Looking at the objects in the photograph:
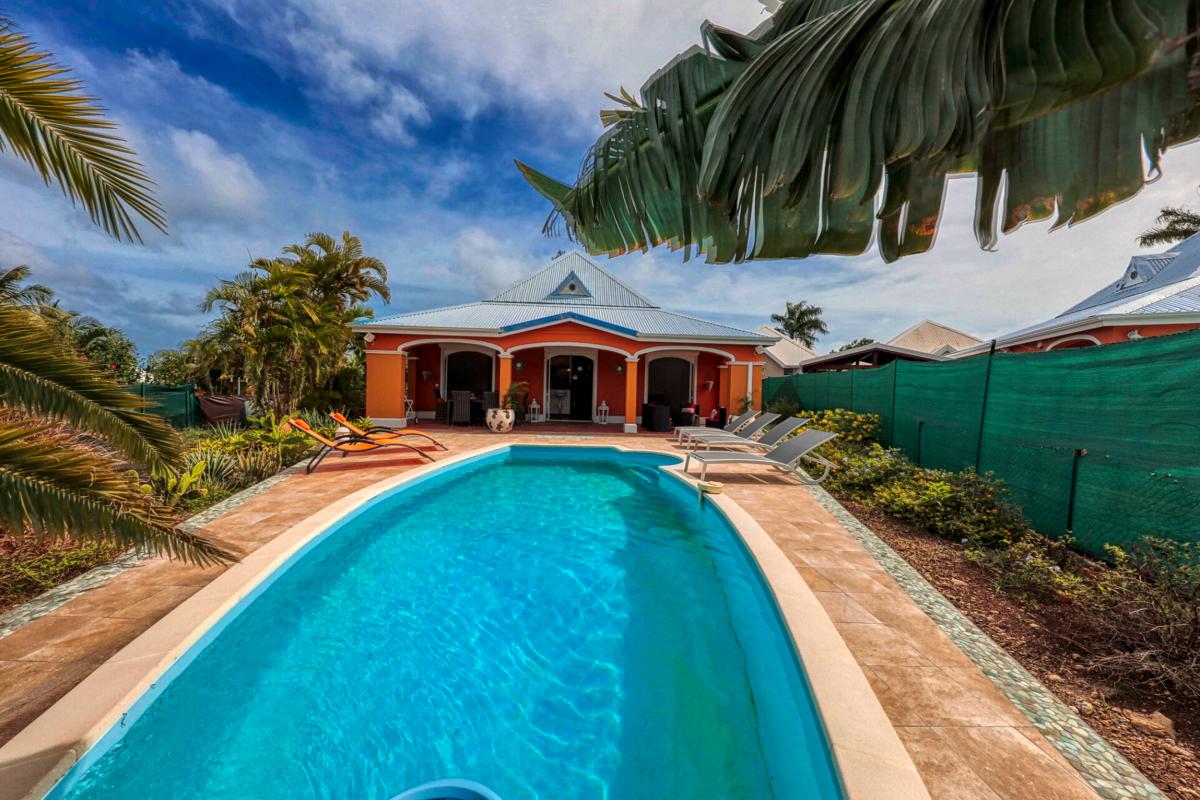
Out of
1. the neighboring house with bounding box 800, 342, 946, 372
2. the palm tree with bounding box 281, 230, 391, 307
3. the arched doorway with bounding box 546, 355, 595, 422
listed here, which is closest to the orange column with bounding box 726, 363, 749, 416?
the neighboring house with bounding box 800, 342, 946, 372

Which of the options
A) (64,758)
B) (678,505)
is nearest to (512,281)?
(678,505)

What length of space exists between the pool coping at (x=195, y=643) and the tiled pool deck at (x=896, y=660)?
107mm

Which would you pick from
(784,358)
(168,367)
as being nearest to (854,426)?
(168,367)

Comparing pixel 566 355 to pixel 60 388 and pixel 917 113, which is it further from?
pixel 917 113

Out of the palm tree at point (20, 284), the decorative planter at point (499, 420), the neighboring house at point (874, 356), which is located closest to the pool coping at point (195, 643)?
the decorative planter at point (499, 420)

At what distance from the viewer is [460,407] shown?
52.7ft

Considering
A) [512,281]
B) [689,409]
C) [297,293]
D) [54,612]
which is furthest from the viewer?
[512,281]

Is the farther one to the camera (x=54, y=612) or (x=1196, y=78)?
(x=54, y=612)

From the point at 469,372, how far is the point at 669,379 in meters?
8.31

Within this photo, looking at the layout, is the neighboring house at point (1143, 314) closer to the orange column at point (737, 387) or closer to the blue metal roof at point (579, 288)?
the orange column at point (737, 387)

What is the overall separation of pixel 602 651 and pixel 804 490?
5355 millimetres

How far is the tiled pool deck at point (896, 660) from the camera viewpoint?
2227 mm

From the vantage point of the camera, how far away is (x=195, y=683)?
3.24 meters

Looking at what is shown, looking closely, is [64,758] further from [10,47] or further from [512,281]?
[512,281]
